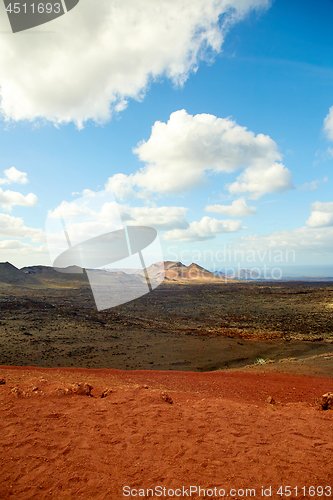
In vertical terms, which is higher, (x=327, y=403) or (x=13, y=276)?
(x=13, y=276)

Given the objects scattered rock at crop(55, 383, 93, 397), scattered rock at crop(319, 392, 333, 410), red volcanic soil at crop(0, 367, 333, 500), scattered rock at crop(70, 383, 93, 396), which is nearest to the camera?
red volcanic soil at crop(0, 367, 333, 500)

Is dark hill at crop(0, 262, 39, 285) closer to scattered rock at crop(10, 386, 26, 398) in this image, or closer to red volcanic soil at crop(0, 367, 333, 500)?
scattered rock at crop(10, 386, 26, 398)

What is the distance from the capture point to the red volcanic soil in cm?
359

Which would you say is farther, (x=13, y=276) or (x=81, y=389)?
(x=13, y=276)

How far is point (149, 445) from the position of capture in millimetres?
4465

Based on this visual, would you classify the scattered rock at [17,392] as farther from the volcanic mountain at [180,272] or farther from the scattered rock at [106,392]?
the volcanic mountain at [180,272]

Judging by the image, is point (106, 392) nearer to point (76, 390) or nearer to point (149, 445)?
point (76, 390)

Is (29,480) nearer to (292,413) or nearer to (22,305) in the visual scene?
(292,413)

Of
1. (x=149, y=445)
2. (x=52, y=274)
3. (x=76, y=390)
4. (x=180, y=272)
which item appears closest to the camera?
(x=149, y=445)

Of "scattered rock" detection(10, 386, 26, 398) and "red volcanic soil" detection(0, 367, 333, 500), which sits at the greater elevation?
"scattered rock" detection(10, 386, 26, 398)

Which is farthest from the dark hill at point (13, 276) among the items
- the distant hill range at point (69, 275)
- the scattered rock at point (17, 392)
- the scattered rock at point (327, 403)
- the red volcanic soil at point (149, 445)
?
the scattered rock at point (327, 403)

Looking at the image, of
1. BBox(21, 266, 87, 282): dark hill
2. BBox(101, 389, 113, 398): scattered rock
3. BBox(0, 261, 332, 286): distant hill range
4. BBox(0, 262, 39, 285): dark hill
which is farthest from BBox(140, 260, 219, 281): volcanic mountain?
BBox(101, 389, 113, 398): scattered rock

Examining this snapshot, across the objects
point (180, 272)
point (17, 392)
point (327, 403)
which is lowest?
point (327, 403)

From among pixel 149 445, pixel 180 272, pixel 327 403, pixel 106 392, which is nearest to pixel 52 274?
pixel 180 272
